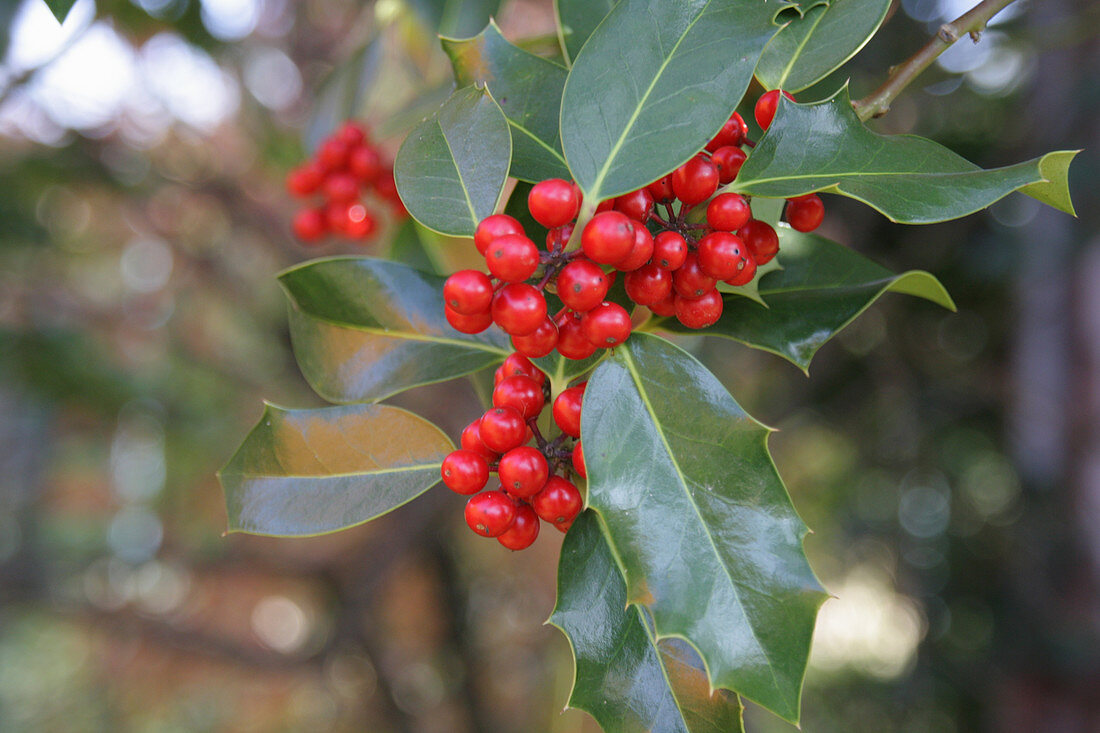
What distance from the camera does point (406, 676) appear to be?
11.1 feet

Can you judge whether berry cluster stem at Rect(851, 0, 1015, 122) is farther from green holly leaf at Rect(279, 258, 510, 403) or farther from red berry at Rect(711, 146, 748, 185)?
green holly leaf at Rect(279, 258, 510, 403)

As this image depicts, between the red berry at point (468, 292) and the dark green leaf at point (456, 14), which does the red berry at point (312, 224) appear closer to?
the dark green leaf at point (456, 14)

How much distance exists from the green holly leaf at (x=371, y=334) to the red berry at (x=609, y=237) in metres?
0.20

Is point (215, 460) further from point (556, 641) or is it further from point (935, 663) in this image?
point (935, 663)

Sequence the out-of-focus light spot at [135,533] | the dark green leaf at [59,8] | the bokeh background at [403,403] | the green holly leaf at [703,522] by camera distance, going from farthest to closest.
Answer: the out-of-focus light spot at [135,533] → the bokeh background at [403,403] → the dark green leaf at [59,8] → the green holly leaf at [703,522]

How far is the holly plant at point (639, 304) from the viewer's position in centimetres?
45

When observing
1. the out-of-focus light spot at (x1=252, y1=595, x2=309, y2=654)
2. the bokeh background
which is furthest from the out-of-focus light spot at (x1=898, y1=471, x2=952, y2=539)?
the out-of-focus light spot at (x1=252, y1=595, x2=309, y2=654)

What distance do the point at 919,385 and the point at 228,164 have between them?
2739mm

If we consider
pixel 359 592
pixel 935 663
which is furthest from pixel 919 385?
pixel 359 592

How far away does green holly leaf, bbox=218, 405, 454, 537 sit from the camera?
0.59 m

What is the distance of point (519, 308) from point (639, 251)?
88 mm

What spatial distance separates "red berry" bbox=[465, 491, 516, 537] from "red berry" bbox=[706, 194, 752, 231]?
25 centimetres

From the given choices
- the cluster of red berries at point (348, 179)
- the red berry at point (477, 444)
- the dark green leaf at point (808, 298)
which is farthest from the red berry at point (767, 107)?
the cluster of red berries at point (348, 179)

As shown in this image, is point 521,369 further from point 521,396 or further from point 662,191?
point 662,191
